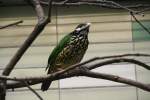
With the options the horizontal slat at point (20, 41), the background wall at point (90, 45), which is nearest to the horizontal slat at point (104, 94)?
the background wall at point (90, 45)

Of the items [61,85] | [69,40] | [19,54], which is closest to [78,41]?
[69,40]

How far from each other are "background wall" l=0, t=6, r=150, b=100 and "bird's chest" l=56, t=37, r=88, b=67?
1903mm

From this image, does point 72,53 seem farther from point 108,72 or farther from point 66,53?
point 108,72

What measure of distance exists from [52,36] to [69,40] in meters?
1.99

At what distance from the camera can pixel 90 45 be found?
390 cm

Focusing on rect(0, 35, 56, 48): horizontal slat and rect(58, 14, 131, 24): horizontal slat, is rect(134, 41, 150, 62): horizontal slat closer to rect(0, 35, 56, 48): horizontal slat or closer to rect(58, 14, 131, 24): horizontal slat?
rect(58, 14, 131, 24): horizontal slat

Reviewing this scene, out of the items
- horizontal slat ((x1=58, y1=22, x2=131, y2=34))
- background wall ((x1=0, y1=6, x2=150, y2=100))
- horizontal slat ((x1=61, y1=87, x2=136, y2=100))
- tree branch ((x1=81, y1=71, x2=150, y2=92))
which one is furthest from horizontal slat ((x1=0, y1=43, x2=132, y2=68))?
tree branch ((x1=81, y1=71, x2=150, y2=92))

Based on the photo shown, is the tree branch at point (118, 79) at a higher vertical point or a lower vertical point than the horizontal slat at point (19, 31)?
higher

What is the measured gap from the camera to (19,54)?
1320mm

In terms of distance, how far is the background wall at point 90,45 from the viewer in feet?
12.5

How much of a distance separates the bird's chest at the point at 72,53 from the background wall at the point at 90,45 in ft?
6.24

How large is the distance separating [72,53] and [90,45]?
2.02 metres

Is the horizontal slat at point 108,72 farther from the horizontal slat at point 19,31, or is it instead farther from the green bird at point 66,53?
the green bird at point 66,53

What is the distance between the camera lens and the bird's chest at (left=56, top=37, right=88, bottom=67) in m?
1.88
